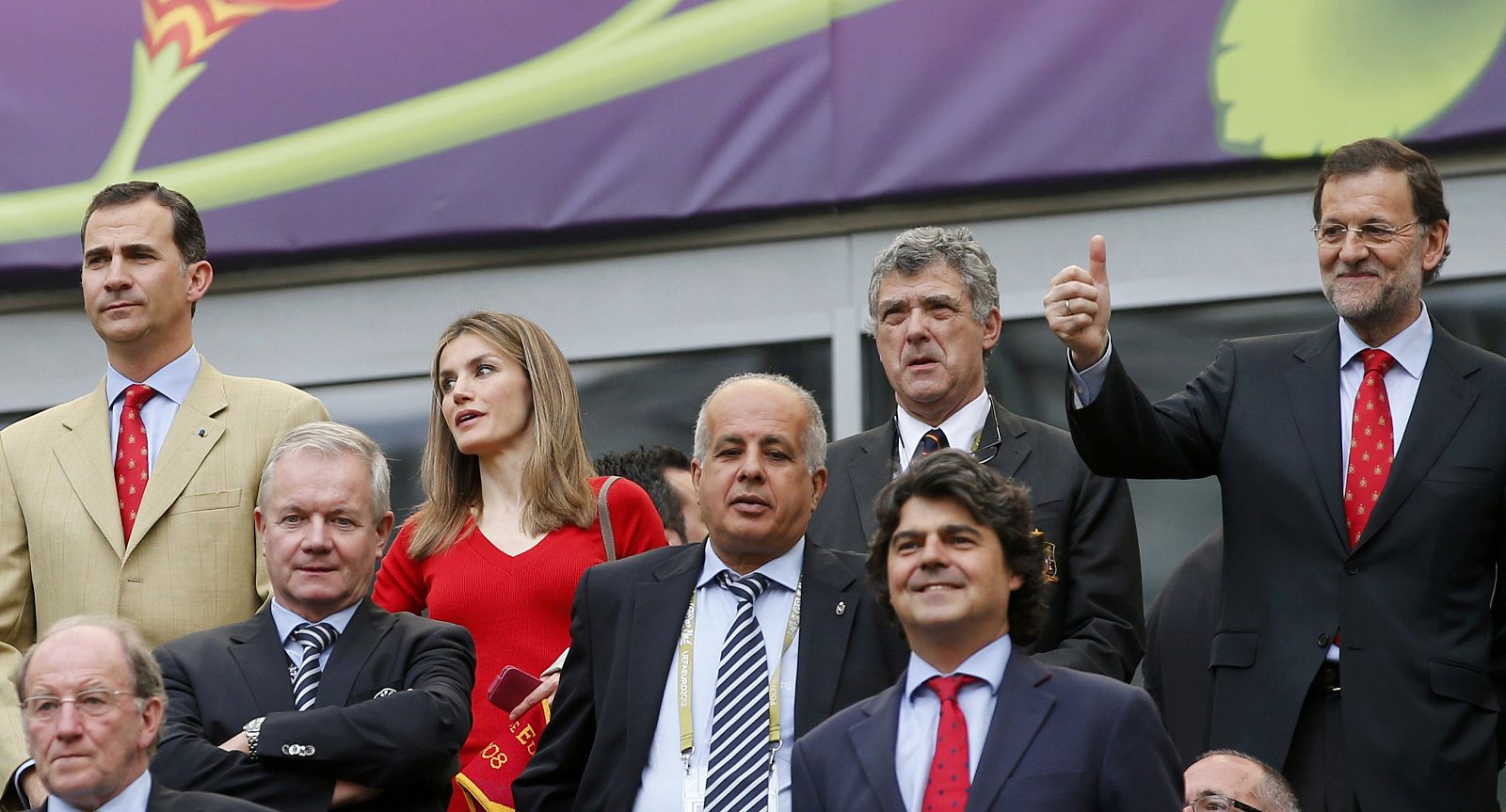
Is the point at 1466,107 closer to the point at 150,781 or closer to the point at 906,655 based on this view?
the point at 906,655

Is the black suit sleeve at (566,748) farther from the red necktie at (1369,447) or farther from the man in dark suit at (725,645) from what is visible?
the red necktie at (1369,447)

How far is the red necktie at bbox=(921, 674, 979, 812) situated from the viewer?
343 cm

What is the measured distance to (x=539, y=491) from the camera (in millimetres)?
4828

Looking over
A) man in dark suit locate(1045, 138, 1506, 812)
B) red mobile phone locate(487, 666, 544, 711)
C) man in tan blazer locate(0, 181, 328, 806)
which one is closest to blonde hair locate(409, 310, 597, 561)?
man in tan blazer locate(0, 181, 328, 806)

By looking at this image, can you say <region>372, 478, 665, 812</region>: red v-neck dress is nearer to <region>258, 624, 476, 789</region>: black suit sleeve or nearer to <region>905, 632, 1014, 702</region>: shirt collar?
<region>258, 624, 476, 789</region>: black suit sleeve

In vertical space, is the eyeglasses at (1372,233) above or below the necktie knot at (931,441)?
above

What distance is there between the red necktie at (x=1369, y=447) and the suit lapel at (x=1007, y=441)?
0.72m

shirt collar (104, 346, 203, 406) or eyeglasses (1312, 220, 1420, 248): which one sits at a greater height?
eyeglasses (1312, 220, 1420, 248)

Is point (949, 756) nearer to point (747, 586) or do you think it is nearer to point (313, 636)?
point (747, 586)

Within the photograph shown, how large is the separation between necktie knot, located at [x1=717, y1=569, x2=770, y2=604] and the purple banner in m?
2.87

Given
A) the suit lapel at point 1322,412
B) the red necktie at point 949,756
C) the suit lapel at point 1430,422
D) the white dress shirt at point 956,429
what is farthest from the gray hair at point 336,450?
the suit lapel at point 1430,422

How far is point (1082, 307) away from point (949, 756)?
967 mm

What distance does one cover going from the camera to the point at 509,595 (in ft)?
15.3

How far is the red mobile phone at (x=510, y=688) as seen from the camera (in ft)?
14.4
